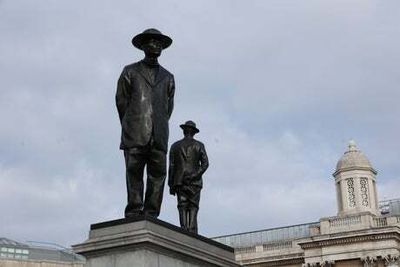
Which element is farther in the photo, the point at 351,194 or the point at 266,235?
the point at 266,235

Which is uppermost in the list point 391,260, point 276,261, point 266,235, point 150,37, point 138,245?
point 266,235

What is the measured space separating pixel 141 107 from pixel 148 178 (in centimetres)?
104

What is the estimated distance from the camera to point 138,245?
31.9ft

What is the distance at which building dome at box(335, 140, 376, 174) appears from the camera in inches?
2085

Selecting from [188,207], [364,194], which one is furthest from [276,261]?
[188,207]

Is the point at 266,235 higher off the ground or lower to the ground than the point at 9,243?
higher

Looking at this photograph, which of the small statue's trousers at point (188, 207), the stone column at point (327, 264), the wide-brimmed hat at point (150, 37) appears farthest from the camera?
the stone column at point (327, 264)

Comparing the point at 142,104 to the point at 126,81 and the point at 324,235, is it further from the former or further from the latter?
the point at 324,235

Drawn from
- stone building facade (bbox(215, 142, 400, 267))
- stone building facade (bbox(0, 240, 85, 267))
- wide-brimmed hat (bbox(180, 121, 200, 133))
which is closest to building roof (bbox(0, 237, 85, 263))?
stone building facade (bbox(0, 240, 85, 267))

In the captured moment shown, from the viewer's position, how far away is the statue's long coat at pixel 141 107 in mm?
10688

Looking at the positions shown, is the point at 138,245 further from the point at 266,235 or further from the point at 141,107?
the point at 266,235

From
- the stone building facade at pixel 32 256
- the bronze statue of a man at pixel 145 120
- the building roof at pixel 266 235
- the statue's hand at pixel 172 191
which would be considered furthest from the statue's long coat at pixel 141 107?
the building roof at pixel 266 235

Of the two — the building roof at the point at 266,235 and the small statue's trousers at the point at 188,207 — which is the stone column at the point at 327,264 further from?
the small statue's trousers at the point at 188,207

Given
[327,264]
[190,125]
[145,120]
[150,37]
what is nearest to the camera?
[145,120]
